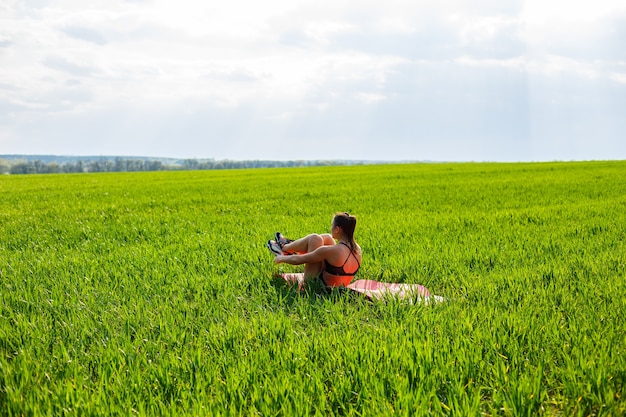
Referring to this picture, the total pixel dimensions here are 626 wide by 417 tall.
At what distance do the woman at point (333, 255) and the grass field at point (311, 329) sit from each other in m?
0.27

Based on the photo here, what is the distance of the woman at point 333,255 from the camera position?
238 inches

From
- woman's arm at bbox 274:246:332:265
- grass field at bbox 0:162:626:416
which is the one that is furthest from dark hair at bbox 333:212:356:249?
grass field at bbox 0:162:626:416

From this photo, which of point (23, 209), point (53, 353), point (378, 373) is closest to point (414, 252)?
point (378, 373)

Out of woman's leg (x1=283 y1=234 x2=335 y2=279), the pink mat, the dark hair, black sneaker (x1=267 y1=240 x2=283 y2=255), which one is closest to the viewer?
the pink mat

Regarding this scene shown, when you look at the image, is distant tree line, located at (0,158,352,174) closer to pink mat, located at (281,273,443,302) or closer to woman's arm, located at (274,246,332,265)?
pink mat, located at (281,273,443,302)

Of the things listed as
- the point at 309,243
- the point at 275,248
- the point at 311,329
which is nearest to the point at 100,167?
the point at 275,248

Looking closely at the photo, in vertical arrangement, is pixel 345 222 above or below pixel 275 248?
above

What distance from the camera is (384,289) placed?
6.13 m

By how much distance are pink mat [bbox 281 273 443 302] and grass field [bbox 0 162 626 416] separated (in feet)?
0.53

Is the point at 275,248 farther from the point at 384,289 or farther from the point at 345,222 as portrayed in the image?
the point at 384,289

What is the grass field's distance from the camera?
3.58m

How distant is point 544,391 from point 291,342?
1.90 m

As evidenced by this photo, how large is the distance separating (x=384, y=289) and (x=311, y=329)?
1.51 meters

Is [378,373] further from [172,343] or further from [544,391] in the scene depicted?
[172,343]
